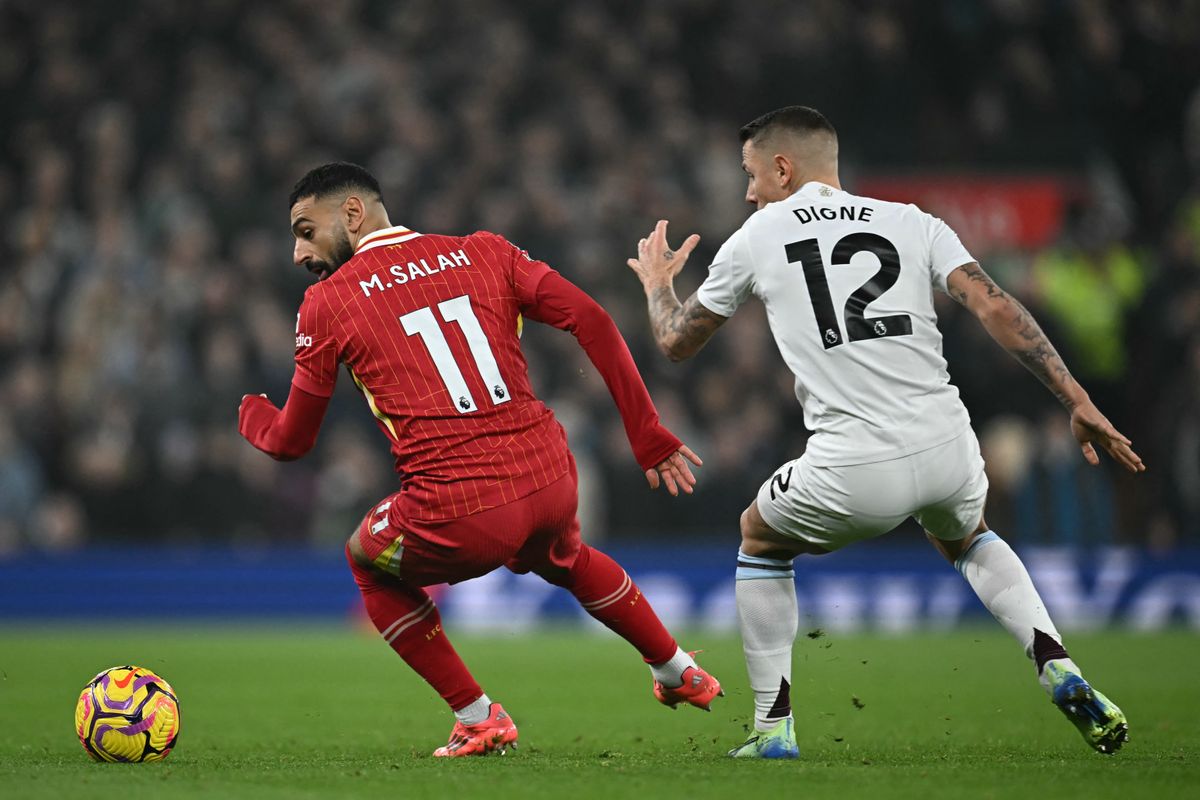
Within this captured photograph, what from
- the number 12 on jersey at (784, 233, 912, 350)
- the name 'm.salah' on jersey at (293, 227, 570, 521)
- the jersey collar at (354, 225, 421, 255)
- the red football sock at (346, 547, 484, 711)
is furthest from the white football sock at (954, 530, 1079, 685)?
the jersey collar at (354, 225, 421, 255)

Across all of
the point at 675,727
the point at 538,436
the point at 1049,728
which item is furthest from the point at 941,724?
the point at 538,436

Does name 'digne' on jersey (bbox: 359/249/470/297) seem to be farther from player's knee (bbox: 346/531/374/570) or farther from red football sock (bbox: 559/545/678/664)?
red football sock (bbox: 559/545/678/664)

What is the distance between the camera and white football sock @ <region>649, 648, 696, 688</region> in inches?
243

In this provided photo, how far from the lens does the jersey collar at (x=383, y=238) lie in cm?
598

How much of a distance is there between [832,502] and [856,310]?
674 mm

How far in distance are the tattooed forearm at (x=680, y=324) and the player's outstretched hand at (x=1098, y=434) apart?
1292mm

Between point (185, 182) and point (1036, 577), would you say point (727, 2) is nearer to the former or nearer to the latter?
point (185, 182)

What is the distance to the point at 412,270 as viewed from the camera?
5.88 metres

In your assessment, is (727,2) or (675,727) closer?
(675,727)

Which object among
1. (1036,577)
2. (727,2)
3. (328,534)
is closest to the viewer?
(1036,577)

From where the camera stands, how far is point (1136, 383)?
45.1 feet

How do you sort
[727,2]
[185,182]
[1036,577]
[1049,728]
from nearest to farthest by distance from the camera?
1. [1049,728]
2. [1036,577]
3. [185,182]
4. [727,2]

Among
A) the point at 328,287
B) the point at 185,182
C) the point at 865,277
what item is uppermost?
the point at 185,182

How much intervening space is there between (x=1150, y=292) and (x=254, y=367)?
26.1 ft
